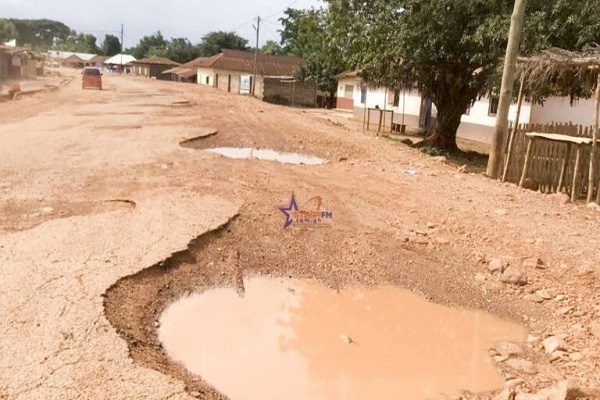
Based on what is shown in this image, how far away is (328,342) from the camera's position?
13.7 feet

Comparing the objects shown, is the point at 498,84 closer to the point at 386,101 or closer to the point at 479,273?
the point at 479,273

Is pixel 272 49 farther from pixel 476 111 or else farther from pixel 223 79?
pixel 476 111

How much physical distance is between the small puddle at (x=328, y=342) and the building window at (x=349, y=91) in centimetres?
2960

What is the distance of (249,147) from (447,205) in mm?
5823

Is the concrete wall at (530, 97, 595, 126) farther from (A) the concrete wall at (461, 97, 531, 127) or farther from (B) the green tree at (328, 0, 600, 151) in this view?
(B) the green tree at (328, 0, 600, 151)

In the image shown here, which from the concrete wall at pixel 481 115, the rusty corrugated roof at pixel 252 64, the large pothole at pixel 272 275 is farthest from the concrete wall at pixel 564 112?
the rusty corrugated roof at pixel 252 64

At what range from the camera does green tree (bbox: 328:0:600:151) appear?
10758 mm

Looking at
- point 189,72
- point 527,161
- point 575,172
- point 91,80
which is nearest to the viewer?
point 575,172

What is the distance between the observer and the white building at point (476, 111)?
16.7 m

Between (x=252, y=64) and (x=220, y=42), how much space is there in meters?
23.9

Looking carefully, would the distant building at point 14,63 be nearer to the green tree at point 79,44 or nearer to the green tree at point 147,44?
the green tree at point 147,44

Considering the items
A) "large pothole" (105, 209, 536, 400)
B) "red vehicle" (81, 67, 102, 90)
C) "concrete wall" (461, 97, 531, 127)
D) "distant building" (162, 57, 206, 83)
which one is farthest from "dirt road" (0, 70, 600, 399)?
"distant building" (162, 57, 206, 83)

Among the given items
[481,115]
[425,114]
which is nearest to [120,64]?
[425,114]

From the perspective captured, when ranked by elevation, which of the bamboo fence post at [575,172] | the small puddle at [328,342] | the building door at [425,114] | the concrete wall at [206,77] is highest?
the concrete wall at [206,77]
